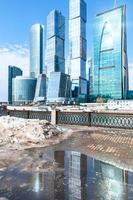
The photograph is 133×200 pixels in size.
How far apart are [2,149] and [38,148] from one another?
4.89ft

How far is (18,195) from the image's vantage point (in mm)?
5129

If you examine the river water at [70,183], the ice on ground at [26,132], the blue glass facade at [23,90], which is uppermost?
the blue glass facade at [23,90]

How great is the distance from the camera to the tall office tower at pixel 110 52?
145000mm

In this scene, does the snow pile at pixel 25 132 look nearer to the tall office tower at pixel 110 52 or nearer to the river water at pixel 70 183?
the river water at pixel 70 183

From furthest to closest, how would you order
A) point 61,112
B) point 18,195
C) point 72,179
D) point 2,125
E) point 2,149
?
1. point 61,112
2. point 2,125
3. point 2,149
4. point 72,179
5. point 18,195

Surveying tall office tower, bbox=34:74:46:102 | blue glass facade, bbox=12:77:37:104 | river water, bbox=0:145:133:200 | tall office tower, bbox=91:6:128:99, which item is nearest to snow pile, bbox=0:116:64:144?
river water, bbox=0:145:133:200

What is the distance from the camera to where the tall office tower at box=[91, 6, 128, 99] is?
145000 mm

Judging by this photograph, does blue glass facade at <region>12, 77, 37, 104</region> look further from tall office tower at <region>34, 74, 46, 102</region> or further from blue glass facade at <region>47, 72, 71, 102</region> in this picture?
blue glass facade at <region>47, 72, 71, 102</region>

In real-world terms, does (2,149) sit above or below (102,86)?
below

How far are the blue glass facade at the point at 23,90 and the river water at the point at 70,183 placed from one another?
562ft

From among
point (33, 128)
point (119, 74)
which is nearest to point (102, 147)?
point (33, 128)

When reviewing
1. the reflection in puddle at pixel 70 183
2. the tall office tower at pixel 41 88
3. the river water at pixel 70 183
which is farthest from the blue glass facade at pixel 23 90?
the reflection in puddle at pixel 70 183

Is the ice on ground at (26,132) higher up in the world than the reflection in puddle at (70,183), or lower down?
higher up

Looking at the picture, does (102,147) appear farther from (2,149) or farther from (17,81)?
(17,81)
